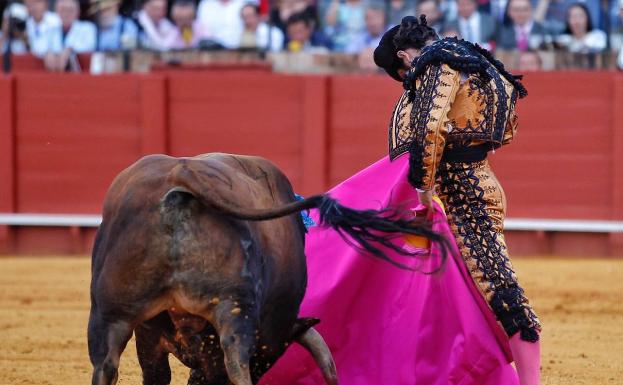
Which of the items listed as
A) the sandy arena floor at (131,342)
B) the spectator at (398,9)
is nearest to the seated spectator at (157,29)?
the spectator at (398,9)

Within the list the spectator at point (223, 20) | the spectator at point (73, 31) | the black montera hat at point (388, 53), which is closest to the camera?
the black montera hat at point (388, 53)

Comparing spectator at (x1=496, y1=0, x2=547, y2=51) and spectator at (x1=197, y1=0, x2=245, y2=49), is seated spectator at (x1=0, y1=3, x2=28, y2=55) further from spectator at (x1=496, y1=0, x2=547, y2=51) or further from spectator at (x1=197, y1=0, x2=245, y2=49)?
spectator at (x1=496, y1=0, x2=547, y2=51)

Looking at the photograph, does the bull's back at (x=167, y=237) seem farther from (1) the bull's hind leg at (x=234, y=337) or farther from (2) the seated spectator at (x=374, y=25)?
(2) the seated spectator at (x=374, y=25)

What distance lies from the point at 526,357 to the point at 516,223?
497 centimetres

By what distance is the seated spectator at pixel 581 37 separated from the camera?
848 cm

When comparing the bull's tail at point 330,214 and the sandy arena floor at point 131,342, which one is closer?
the bull's tail at point 330,214

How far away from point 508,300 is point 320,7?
223 inches

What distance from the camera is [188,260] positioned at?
2.80 metres

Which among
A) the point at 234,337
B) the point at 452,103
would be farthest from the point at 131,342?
the point at 234,337

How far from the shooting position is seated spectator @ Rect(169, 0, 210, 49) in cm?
903

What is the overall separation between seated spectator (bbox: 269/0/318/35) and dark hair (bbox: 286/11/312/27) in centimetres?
1

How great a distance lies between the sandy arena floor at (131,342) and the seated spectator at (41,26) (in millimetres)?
1869

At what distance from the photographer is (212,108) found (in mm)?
8711

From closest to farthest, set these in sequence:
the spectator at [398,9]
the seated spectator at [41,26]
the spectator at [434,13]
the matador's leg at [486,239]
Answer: the matador's leg at [486,239] → the spectator at [434,13] → the spectator at [398,9] → the seated spectator at [41,26]
